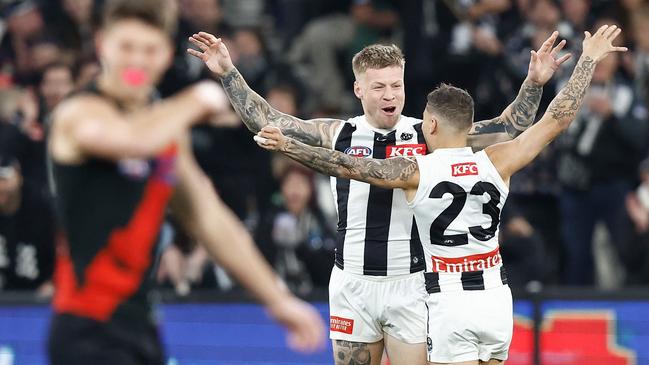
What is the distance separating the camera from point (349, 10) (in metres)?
14.2

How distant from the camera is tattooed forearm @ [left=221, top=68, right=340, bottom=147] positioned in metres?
8.18

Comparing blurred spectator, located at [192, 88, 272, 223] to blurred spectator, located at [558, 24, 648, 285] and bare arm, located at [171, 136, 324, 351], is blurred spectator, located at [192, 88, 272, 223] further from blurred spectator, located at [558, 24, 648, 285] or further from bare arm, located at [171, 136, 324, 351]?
bare arm, located at [171, 136, 324, 351]

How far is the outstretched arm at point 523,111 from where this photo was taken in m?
7.95

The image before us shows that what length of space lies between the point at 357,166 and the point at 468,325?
1.16 m

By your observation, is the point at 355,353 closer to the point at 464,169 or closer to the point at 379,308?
the point at 379,308

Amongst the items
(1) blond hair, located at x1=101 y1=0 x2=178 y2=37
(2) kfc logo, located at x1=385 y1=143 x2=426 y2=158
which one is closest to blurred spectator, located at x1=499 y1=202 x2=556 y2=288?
(2) kfc logo, located at x1=385 y1=143 x2=426 y2=158

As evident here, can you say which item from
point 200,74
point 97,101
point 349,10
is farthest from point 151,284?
point 349,10

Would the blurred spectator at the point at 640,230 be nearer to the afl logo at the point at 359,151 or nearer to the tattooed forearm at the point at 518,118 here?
the tattooed forearm at the point at 518,118

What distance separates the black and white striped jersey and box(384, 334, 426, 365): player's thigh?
46 centimetres

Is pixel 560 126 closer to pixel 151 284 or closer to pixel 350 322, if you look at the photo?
pixel 350 322

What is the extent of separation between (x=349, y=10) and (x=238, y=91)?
6.21 meters

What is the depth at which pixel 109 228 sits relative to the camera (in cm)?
466

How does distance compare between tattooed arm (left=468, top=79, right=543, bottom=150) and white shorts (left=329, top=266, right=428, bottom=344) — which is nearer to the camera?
white shorts (left=329, top=266, right=428, bottom=344)

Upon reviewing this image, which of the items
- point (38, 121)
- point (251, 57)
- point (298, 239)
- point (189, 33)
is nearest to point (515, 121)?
point (298, 239)
